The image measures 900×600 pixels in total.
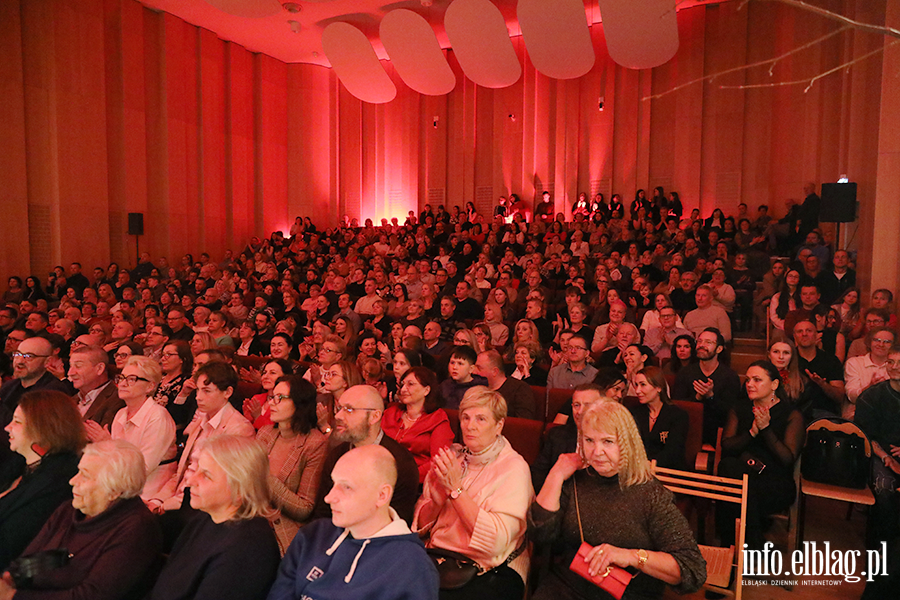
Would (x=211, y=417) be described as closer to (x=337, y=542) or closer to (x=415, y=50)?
(x=337, y=542)

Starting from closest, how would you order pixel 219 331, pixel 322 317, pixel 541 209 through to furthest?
pixel 219 331 < pixel 322 317 < pixel 541 209

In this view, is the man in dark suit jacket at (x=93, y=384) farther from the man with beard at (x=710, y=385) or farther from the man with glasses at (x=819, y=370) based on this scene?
the man with glasses at (x=819, y=370)

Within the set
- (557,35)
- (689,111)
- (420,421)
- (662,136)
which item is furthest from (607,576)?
(662,136)

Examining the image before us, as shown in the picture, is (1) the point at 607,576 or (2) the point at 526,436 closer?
(1) the point at 607,576

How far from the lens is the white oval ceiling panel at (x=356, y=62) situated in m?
11.3

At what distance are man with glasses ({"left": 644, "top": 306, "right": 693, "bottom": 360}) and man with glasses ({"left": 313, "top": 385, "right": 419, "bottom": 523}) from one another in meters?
3.19

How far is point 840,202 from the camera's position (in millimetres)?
6594

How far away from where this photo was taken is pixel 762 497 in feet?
9.93

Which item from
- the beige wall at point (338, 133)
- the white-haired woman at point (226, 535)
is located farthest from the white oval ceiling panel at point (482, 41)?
the white-haired woman at point (226, 535)

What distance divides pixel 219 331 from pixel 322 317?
1372mm

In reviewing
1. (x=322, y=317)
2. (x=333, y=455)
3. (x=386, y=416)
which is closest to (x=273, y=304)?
(x=322, y=317)

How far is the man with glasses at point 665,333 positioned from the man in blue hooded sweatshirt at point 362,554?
150 inches

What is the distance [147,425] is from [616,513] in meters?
2.35

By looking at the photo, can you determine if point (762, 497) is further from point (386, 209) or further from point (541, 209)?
point (386, 209)
